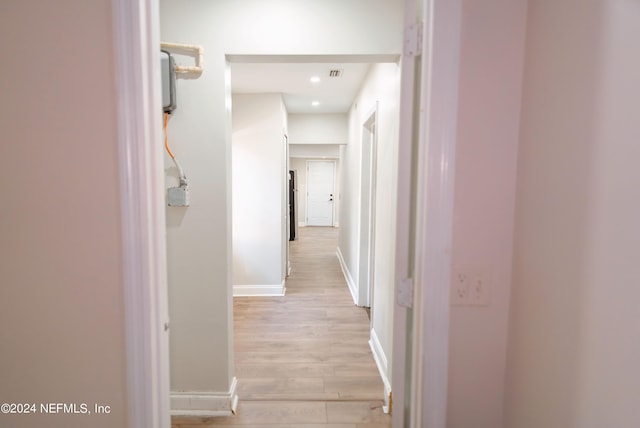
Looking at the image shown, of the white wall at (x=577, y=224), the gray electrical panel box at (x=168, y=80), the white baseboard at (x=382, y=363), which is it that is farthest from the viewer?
the white baseboard at (x=382, y=363)

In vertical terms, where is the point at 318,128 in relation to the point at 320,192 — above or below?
above

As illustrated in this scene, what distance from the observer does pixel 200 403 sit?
1.97 m

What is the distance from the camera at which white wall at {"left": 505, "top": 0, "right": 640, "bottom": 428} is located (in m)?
0.64

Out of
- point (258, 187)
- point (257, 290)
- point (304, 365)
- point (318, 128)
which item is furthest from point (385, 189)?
point (318, 128)

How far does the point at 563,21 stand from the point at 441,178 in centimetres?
49

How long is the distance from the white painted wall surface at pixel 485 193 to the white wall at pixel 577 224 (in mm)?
35

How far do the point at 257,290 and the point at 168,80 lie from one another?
9.67 ft

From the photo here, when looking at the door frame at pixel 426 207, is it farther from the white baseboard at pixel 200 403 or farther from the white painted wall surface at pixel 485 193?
the white baseboard at pixel 200 403

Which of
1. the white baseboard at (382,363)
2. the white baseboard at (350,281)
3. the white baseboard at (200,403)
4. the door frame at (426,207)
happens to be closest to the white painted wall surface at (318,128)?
the white baseboard at (350,281)

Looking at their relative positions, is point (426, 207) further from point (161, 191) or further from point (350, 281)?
point (350, 281)

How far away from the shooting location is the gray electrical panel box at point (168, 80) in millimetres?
1690

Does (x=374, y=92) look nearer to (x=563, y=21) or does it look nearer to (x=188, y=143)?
(x=188, y=143)

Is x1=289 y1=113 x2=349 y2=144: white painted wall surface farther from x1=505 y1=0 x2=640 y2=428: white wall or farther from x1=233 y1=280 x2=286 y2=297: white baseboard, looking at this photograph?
x1=505 y1=0 x2=640 y2=428: white wall

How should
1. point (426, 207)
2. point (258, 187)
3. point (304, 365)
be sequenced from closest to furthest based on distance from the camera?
point (426, 207) < point (304, 365) < point (258, 187)
